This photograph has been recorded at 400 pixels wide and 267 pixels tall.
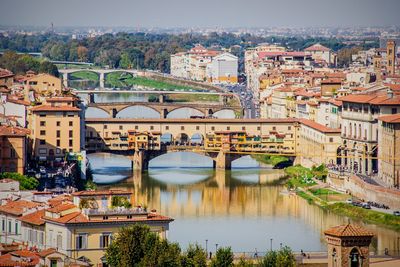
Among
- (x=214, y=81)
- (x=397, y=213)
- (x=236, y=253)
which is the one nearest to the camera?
(x=236, y=253)

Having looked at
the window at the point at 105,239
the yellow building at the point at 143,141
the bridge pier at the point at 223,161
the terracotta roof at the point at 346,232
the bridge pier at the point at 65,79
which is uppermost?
the bridge pier at the point at 65,79

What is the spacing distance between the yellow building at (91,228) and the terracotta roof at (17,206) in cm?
130

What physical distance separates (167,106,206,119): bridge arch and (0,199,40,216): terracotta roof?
1292 inches

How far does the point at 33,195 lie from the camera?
24.5m

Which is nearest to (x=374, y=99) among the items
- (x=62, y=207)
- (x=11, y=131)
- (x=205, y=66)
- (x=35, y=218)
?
(x=11, y=131)

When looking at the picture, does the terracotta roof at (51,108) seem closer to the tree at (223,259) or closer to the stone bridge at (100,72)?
the tree at (223,259)

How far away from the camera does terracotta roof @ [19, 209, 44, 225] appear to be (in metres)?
21.3

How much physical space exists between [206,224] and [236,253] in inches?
221

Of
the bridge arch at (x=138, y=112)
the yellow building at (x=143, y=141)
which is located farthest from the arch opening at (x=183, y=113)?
the yellow building at (x=143, y=141)

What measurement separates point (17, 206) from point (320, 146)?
18805mm

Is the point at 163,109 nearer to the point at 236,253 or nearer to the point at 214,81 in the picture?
the point at 214,81

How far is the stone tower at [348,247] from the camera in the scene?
52.7 feet

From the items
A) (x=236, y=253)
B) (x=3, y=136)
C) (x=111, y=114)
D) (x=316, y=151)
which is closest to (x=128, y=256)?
(x=236, y=253)

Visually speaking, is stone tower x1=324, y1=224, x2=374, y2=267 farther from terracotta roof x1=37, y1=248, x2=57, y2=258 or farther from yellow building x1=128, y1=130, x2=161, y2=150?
yellow building x1=128, y1=130, x2=161, y2=150
